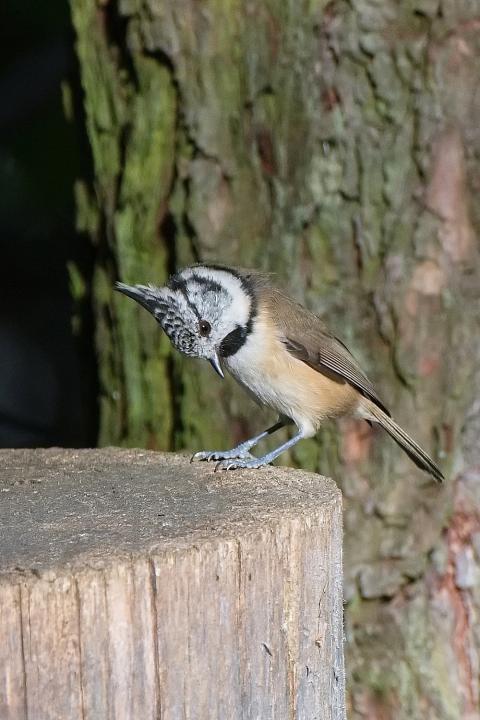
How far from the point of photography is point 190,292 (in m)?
3.56

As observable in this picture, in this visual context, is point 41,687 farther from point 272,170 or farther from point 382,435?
point 272,170

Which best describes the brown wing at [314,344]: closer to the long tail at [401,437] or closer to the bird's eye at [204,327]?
the long tail at [401,437]

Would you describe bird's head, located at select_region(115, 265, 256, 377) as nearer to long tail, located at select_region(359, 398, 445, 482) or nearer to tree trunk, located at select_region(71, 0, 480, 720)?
tree trunk, located at select_region(71, 0, 480, 720)

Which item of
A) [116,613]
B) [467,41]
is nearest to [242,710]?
[116,613]

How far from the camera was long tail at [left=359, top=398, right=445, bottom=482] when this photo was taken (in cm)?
390

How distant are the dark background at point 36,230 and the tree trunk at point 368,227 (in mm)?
1611

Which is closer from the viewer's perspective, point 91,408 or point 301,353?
point 301,353

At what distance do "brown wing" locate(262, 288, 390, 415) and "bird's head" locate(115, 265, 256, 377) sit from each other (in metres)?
0.11

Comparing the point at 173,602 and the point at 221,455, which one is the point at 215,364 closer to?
the point at 221,455

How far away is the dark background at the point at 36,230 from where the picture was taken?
20.7ft

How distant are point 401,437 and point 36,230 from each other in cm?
371

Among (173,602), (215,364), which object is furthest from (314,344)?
(173,602)

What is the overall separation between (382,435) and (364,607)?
2.15 ft

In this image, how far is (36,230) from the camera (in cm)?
698
